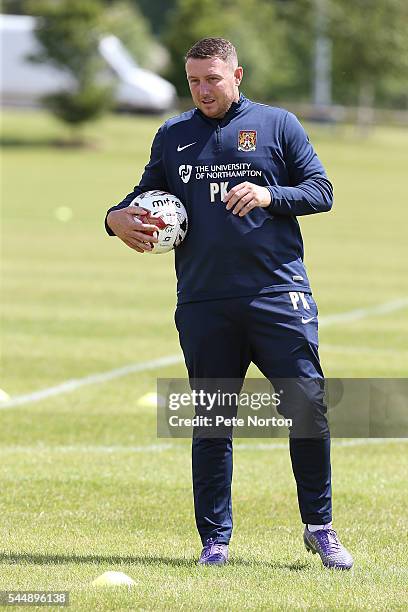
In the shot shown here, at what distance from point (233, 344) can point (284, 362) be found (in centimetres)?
25

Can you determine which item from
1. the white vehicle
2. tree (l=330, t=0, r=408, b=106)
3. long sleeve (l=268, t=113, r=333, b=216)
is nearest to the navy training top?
long sleeve (l=268, t=113, r=333, b=216)

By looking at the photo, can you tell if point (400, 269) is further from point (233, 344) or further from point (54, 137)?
point (54, 137)

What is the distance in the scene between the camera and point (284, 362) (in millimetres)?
5555

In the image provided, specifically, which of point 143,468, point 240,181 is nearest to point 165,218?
point 240,181

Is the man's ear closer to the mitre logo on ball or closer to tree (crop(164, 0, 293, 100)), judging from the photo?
the mitre logo on ball

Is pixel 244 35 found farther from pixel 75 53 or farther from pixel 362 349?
pixel 362 349

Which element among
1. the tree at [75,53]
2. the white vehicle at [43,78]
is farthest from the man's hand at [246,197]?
the white vehicle at [43,78]

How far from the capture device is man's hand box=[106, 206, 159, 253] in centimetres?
573

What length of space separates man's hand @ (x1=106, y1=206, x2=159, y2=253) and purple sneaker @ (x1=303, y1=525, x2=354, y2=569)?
148cm

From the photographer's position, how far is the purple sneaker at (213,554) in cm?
566

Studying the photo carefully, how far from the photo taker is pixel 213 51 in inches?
218

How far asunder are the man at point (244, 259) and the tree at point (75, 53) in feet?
161

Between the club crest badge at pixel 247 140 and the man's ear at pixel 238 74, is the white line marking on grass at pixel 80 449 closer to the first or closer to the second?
the club crest badge at pixel 247 140

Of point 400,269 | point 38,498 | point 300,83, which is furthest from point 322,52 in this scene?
point 38,498
